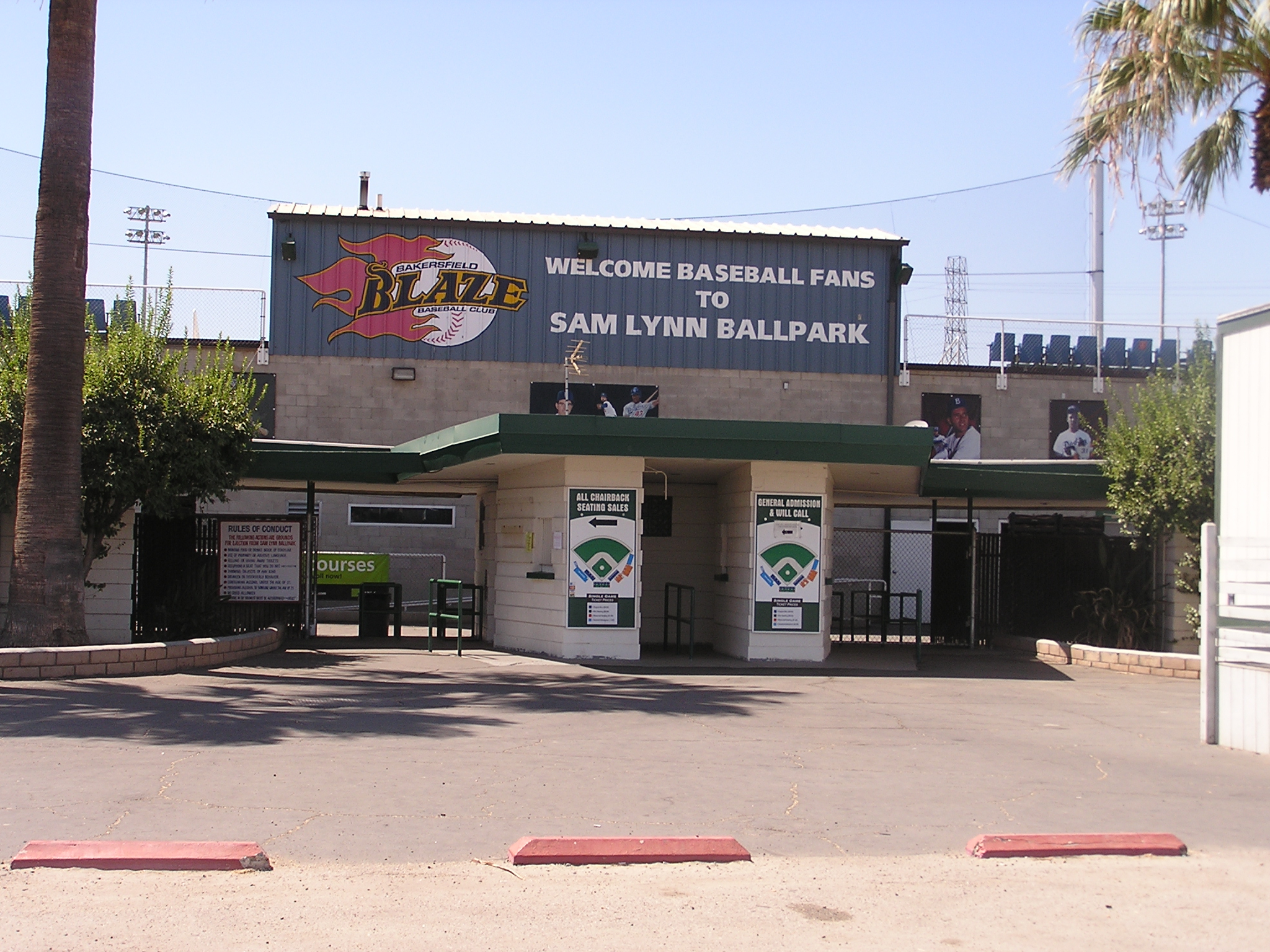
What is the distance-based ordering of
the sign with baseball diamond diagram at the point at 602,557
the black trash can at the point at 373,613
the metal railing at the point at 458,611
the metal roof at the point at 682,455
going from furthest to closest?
the black trash can at the point at 373,613 < the metal railing at the point at 458,611 < the sign with baseball diamond diagram at the point at 602,557 < the metal roof at the point at 682,455

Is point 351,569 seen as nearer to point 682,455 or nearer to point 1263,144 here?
point 682,455

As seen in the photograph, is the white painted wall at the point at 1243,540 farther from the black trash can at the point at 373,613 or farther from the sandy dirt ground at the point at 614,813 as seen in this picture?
the black trash can at the point at 373,613

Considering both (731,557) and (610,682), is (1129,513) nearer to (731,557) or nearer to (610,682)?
(731,557)

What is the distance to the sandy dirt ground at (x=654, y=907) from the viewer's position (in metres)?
5.20

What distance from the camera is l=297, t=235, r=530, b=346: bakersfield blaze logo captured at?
2748 cm

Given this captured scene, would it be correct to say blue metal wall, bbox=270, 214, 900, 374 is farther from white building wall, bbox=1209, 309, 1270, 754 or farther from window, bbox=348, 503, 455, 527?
white building wall, bbox=1209, 309, 1270, 754

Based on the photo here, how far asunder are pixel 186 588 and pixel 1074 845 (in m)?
13.9

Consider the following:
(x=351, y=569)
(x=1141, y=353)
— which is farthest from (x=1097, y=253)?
(x=351, y=569)

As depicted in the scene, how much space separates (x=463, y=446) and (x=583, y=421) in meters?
1.84

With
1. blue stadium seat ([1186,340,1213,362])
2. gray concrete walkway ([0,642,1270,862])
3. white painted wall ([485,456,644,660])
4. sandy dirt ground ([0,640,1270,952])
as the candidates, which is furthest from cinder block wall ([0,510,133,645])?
blue stadium seat ([1186,340,1213,362])

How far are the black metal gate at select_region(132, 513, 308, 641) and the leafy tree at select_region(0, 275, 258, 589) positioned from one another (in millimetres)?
1283

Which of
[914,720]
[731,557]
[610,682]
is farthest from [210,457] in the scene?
[914,720]

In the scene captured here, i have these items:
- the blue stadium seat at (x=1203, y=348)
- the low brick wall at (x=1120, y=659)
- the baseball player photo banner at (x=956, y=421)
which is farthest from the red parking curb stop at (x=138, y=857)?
Result: the baseball player photo banner at (x=956, y=421)

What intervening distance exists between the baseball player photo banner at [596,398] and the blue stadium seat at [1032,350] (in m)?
8.80
